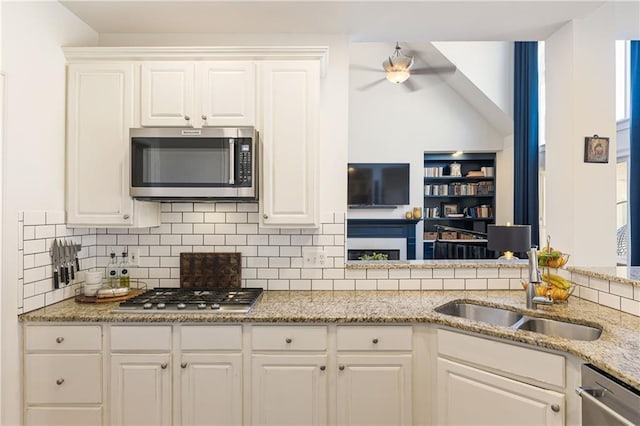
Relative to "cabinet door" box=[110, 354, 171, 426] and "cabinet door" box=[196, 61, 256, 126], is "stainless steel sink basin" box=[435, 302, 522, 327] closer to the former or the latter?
"cabinet door" box=[110, 354, 171, 426]

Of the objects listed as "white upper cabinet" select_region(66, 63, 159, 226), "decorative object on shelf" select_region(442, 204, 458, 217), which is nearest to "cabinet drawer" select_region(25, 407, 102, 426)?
"white upper cabinet" select_region(66, 63, 159, 226)

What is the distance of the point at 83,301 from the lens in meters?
2.11

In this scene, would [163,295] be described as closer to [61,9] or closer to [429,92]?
[61,9]

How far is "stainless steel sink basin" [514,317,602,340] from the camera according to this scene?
1.74 m

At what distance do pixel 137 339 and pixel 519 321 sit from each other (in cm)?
201

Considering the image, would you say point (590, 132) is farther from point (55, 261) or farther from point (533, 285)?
point (55, 261)

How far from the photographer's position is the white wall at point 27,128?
181 centimetres

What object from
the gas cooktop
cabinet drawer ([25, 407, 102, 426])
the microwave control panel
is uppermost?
the microwave control panel

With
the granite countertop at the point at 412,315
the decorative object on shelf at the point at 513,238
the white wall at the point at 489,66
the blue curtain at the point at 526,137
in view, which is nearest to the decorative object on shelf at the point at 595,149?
the decorative object on shelf at the point at 513,238

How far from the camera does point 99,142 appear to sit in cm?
218

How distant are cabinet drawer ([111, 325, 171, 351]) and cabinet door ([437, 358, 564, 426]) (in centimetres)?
141

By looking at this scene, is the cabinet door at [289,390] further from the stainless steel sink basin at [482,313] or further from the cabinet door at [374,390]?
the stainless steel sink basin at [482,313]

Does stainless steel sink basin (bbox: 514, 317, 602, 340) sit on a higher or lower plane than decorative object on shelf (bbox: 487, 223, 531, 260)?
lower

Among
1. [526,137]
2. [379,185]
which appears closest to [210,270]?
[379,185]
